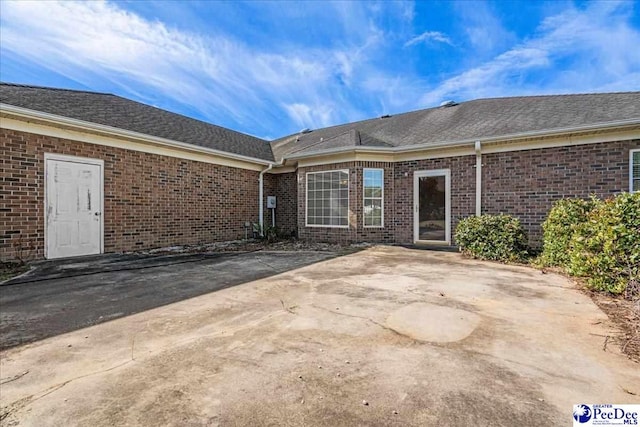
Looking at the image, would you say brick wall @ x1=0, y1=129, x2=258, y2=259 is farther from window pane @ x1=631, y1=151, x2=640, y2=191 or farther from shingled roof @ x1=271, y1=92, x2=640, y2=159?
window pane @ x1=631, y1=151, x2=640, y2=191

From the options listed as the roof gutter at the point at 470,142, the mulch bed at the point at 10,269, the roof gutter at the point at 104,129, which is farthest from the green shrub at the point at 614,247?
the roof gutter at the point at 104,129

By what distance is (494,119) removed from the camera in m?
9.44

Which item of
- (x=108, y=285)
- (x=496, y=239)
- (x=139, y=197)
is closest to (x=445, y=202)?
(x=496, y=239)

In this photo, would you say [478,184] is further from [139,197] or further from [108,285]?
[139,197]

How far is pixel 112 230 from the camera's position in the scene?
26.0ft

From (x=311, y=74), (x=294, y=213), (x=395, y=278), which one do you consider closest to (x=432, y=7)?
(x=311, y=74)

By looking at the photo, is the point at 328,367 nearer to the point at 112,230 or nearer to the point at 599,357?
the point at 599,357

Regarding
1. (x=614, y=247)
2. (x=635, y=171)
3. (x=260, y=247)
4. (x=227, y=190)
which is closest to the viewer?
(x=614, y=247)

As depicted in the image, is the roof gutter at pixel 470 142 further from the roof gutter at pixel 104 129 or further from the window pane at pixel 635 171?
the roof gutter at pixel 104 129

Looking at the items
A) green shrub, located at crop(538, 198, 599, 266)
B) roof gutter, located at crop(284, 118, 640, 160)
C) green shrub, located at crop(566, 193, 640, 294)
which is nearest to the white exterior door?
roof gutter, located at crop(284, 118, 640, 160)

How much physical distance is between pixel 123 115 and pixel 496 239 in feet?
35.2

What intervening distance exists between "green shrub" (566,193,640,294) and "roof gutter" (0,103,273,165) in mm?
9669

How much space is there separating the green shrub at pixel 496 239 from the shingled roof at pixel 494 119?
249 centimetres

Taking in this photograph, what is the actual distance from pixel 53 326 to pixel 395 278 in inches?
182
